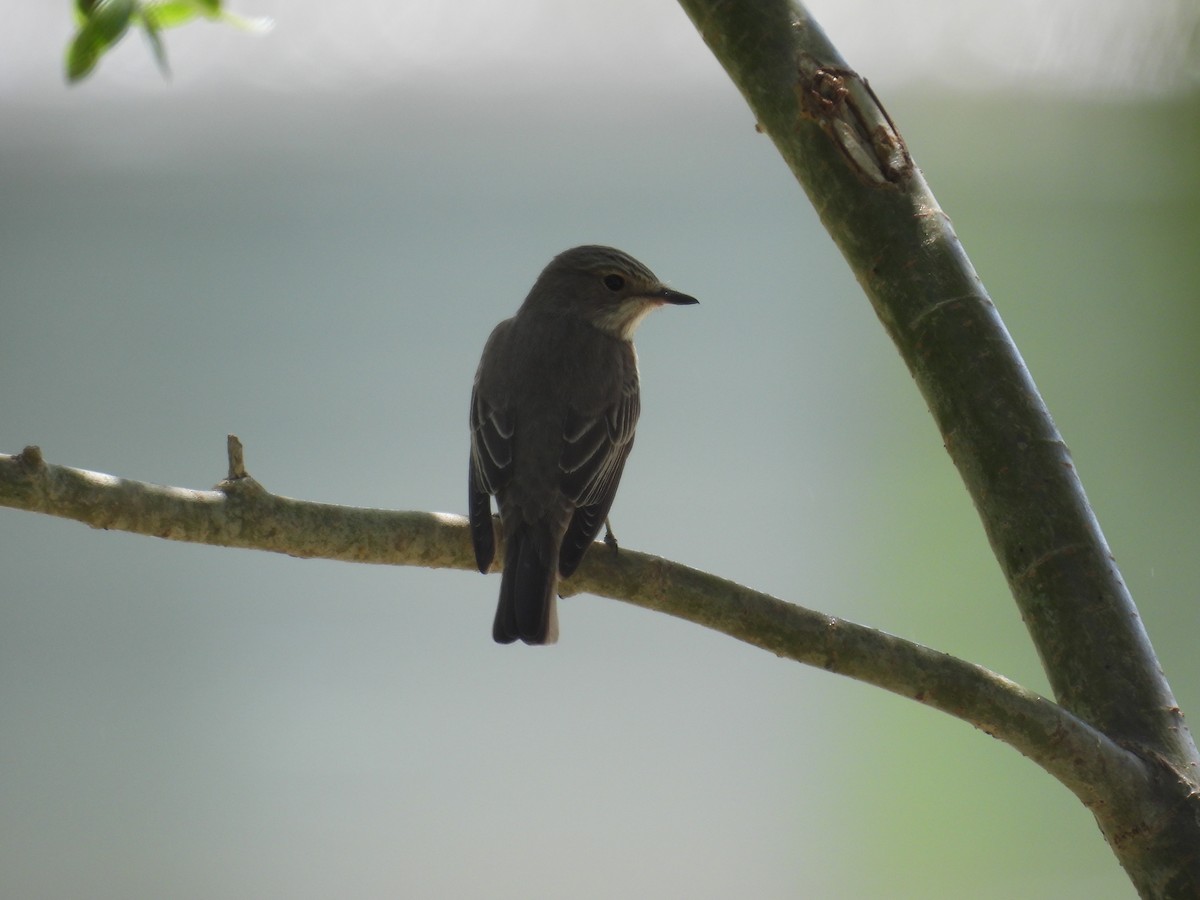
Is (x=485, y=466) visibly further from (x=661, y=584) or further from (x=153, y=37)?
(x=153, y=37)

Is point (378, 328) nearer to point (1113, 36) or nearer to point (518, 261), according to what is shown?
point (518, 261)

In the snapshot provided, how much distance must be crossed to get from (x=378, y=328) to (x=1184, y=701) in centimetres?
450

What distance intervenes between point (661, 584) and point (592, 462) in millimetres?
1067

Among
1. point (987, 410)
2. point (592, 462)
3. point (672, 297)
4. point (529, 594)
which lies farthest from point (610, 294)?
point (987, 410)

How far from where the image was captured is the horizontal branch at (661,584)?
2441 mm

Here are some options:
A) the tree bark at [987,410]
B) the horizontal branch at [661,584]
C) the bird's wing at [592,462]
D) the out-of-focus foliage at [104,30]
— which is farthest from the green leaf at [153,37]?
the bird's wing at [592,462]

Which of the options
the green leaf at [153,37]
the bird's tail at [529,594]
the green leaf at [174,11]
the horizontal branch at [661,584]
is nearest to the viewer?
the green leaf at [153,37]

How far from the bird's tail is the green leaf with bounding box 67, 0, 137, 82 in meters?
2.00

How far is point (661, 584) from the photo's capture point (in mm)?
2848

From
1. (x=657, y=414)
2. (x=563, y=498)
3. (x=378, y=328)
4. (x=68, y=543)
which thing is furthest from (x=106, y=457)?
(x=563, y=498)

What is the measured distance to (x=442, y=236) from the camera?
22.9 ft

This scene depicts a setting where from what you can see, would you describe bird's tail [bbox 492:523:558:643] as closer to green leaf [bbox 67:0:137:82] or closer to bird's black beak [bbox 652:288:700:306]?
bird's black beak [bbox 652:288:700:306]

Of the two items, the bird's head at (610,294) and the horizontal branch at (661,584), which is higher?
the bird's head at (610,294)

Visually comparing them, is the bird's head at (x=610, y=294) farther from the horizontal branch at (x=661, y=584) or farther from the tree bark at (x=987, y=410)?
the horizontal branch at (x=661, y=584)
